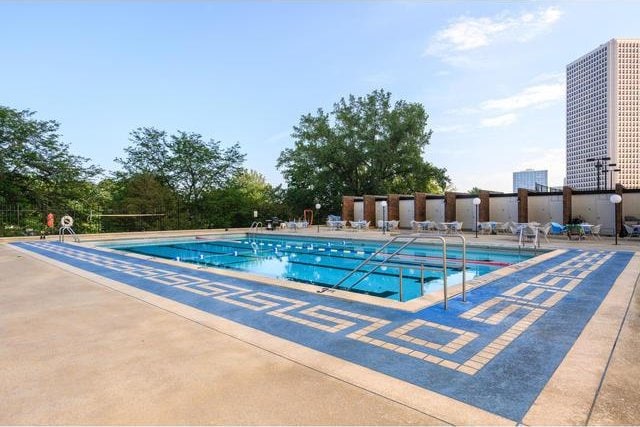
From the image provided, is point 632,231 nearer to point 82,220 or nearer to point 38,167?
point 82,220

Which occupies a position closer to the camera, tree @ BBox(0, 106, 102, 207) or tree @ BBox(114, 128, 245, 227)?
tree @ BBox(0, 106, 102, 207)

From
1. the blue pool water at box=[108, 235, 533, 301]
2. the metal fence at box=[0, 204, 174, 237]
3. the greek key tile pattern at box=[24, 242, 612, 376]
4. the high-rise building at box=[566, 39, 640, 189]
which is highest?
the high-rise building at box=[566, 39, 640, 189]

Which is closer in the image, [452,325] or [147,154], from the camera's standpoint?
[452,325]

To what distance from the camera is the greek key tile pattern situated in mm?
3400

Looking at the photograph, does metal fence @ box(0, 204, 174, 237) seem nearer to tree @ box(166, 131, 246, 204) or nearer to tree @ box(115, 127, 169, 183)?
tree @ box(166, 131, 246, 204)

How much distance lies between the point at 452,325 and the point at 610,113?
98.9 m

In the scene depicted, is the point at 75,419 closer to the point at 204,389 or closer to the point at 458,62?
the point at 204,389

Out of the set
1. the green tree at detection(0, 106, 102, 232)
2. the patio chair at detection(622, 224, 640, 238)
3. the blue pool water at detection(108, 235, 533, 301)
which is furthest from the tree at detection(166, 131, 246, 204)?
the patio chair at detection(622, 224, 640, 238)

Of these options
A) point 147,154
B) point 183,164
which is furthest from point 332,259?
point 147,154

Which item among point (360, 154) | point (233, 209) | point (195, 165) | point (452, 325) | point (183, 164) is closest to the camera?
point (452, 325)

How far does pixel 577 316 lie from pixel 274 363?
3942 millimetres

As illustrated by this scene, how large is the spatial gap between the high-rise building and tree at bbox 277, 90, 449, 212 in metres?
65.9

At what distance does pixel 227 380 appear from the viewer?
2785 millimetres

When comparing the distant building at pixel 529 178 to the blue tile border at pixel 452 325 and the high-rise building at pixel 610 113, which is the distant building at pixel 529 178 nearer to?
the high-rise building at pixel 610 113
